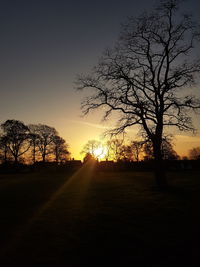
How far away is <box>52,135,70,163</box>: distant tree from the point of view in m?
64.7

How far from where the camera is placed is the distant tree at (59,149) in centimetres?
6469

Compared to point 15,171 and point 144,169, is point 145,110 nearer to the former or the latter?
point 144,169

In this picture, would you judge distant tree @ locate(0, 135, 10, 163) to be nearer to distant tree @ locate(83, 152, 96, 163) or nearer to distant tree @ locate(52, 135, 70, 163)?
distant tree @ locate(52, 135, 70, 163)

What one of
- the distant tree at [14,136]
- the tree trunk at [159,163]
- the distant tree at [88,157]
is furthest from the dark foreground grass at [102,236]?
the distant tree at [88,157]

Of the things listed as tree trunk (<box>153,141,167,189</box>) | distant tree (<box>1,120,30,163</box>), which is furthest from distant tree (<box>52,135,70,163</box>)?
tree trunk (<box>153,141,167,189</box>)

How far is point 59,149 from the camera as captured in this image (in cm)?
6744

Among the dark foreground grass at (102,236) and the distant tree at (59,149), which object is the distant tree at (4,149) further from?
the dark foreground grass at (102,236)

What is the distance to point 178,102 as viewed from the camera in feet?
60.9

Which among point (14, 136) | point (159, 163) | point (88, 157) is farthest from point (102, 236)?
point (88, 157)

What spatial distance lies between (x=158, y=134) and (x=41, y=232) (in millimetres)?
13470

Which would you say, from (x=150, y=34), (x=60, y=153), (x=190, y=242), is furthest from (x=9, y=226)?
(x=60, y=153)

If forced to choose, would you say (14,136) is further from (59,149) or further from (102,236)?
(102,236)

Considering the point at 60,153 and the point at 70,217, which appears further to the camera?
the point at 60,153

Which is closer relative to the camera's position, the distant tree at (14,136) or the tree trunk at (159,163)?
the tree trunk at (159,163)
